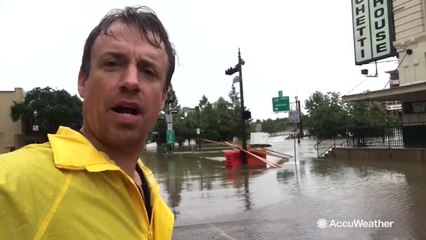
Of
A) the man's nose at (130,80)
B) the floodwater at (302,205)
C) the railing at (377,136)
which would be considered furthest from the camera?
the railing at (377,136)

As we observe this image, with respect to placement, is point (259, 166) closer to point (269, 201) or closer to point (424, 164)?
point (424, 164)

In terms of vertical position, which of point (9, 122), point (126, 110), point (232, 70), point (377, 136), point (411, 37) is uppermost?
point (411, 37)

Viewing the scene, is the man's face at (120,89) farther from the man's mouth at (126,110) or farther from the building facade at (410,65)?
the building facade at (410,65)

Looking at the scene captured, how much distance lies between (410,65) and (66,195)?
23649 millimetres

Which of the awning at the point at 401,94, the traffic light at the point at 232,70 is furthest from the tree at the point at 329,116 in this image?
the traffic light at the point at 232,70

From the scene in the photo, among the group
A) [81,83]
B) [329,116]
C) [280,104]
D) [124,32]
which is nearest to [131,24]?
[124,32]

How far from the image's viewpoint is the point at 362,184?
12.6m

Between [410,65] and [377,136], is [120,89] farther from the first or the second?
[377,136]

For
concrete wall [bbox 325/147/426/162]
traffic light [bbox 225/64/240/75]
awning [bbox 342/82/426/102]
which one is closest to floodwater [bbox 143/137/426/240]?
concrete wall [bbox 325/147/426/162]

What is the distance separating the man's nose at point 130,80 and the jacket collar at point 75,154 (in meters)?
0.23

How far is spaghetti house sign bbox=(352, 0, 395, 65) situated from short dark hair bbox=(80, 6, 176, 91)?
24.3 meters

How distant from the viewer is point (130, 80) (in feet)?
4.91

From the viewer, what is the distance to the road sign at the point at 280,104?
952 inches

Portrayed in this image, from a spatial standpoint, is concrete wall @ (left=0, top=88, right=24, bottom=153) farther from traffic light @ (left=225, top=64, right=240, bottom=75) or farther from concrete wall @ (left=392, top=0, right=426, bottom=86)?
concrete wall @ (left=392, top=0, right=426, bottom=86)
